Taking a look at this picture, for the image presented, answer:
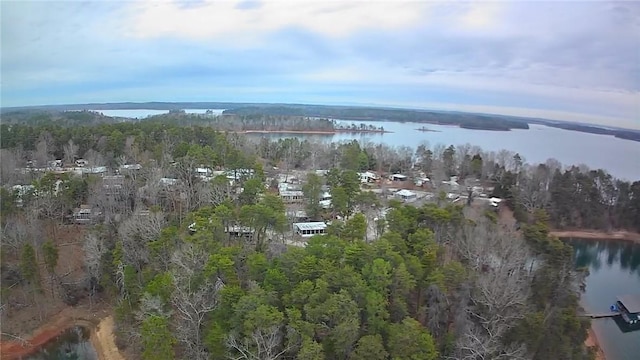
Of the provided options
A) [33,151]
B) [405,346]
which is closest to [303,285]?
[405,346]

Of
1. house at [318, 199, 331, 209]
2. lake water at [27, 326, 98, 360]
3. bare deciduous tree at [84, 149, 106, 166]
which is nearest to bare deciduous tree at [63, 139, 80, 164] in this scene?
bare deciduous tree at [84, 149, 106, 166]

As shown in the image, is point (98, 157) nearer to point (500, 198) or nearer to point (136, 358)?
point (136, 358)

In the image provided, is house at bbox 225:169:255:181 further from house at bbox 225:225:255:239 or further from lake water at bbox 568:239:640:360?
lake water at bbox 568:239:640:360

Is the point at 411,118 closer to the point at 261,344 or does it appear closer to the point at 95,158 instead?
the point at 95,158

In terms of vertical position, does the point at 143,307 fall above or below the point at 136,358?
above

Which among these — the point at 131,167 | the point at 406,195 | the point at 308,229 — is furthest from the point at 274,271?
the point at 406,195
